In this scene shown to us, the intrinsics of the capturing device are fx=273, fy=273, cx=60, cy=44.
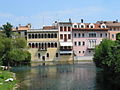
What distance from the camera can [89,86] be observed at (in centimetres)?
4162

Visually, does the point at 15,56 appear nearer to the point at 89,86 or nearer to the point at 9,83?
the point at 9,83

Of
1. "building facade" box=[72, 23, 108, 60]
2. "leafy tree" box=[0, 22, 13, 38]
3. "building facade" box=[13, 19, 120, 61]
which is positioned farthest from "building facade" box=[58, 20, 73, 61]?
"leafy tree" box=[0, 22, 13, 38]

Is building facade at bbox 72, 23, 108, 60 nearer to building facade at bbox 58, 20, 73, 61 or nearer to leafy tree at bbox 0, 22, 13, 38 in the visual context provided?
building facade at bbox 58, 20, 73, 61

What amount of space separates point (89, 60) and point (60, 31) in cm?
1493

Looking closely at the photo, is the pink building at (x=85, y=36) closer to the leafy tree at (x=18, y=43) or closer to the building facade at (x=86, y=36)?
the building facade at (x=86, y=36)

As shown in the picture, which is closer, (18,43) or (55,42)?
(18,43)

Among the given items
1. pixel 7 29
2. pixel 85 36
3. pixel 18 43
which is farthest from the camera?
pixel 85 36

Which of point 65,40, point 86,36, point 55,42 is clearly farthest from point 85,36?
point 55,42

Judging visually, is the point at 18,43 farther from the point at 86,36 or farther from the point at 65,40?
the point at 86,36

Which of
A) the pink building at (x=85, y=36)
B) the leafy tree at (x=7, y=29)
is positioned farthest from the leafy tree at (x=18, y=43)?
the pink building at (x=85, y=36)

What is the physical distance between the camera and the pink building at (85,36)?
102 metres

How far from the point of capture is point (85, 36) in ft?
340

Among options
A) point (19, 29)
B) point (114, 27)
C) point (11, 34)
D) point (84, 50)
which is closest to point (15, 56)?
point (11, 34)

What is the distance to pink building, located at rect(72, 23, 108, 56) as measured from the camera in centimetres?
10231
